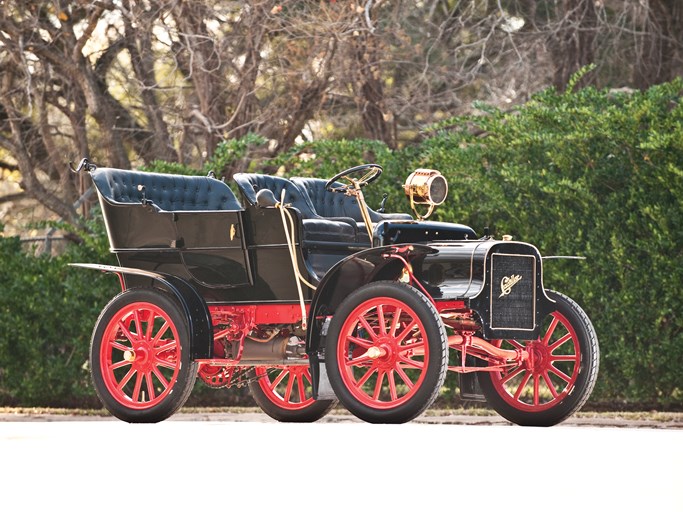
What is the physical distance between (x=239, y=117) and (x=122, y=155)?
7.16 ft

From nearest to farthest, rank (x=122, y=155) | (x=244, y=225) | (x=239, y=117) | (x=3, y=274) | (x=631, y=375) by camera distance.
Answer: (x=244, y=225) → (x=631, y=375) → (x=3, y=274) → (x=239, y=117) → (x=122, y=155)

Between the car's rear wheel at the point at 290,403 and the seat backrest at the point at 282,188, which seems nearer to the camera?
the seat backrest at the point at 282,188

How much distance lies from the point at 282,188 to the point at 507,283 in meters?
1.79

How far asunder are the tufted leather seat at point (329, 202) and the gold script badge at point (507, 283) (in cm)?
150

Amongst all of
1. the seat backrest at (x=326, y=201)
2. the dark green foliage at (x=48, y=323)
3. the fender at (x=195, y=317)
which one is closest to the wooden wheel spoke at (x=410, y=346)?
the fender at (x=195, y=317)

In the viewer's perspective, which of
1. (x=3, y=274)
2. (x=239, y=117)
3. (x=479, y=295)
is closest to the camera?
(x=479, y=295)

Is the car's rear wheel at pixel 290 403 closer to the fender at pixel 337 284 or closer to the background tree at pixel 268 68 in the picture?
the fender at pixel 337 284

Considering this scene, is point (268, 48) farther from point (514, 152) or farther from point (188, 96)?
point (514, 152)

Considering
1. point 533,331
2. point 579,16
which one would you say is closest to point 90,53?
point 579,16

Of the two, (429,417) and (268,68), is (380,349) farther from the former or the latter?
(268,68)

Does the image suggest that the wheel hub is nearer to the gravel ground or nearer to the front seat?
the front seat

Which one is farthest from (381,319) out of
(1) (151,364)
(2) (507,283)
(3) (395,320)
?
(1) (151,364)

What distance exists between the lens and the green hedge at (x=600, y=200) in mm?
9570

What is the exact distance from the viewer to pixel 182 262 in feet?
24.3
